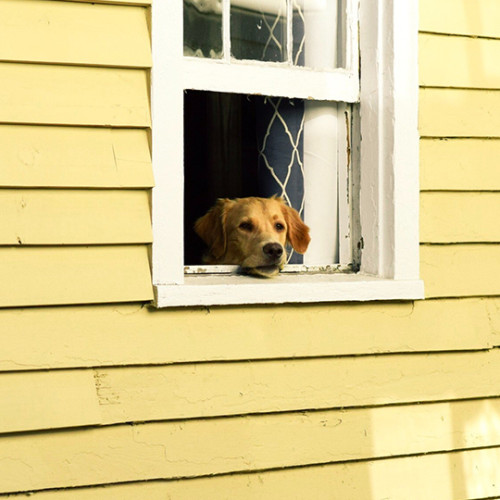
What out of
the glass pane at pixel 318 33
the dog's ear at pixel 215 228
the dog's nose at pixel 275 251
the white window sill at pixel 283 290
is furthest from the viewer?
the dog's ear at pixel 215 228

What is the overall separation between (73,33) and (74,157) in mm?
383

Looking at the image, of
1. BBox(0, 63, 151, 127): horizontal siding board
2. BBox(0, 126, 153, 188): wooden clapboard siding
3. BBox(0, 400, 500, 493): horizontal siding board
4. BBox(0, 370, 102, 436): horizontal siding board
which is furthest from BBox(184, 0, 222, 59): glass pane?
BBox(0, 400, 500, 493): horizontal siding board

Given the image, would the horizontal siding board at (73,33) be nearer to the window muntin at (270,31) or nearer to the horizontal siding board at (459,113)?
the window muntin at (270,31)

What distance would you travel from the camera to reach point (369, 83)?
2.52 metres

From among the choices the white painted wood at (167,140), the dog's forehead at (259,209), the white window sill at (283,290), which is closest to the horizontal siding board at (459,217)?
the white window sill at (283,290)

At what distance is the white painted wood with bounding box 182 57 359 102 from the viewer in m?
2.32

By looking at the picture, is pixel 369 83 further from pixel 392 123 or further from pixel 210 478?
pixel 210 478

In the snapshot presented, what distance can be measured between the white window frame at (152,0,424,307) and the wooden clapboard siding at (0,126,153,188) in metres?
0.07

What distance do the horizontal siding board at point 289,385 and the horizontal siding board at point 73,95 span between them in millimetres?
799

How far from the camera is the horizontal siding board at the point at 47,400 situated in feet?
6.89

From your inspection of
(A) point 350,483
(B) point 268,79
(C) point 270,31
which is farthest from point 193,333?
(C) point 270,31

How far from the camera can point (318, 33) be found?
258cm

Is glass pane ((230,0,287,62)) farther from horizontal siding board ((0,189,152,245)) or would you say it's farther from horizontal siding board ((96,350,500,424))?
horizontal siding board ((96,350,500,424))

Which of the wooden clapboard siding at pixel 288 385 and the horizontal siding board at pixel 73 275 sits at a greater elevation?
the horizontal siding board at pixel 73 275
